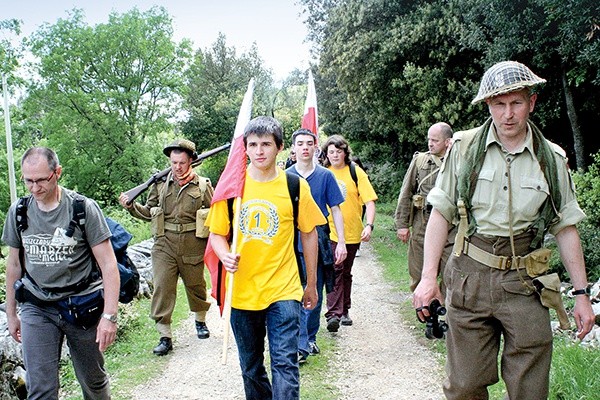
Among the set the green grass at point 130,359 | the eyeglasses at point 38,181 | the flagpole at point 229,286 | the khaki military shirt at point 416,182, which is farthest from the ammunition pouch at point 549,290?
the green grass at point 130,359

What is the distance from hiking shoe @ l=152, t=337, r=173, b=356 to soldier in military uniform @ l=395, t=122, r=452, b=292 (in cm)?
288

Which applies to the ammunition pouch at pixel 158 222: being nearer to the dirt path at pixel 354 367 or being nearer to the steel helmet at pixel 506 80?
the dirt path at pixel 354 367

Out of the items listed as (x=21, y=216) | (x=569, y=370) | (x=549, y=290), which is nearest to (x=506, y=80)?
(x=549, y=290)

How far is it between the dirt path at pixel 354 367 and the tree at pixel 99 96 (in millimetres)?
18845

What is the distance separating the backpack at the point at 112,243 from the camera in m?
3.99

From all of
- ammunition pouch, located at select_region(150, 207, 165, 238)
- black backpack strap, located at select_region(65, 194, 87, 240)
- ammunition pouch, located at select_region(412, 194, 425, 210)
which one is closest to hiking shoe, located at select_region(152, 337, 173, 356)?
ammunition pouch, located at select_region(150, 207, 165, 238)

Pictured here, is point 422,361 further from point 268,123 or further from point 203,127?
point 203,127

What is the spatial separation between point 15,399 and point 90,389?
148 cm

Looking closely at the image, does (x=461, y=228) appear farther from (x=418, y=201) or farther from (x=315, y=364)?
(x=418, y=201)

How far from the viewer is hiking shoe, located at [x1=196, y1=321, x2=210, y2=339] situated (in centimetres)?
720

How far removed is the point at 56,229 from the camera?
3.97 meters

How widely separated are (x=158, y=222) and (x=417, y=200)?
2.93 m

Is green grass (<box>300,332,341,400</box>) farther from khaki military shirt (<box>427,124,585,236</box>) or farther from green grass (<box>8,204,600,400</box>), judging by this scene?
khaki military shirt (<box>427,124,585,236</box>)

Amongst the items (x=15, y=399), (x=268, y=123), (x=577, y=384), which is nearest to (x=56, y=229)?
(x=268, y=123)
